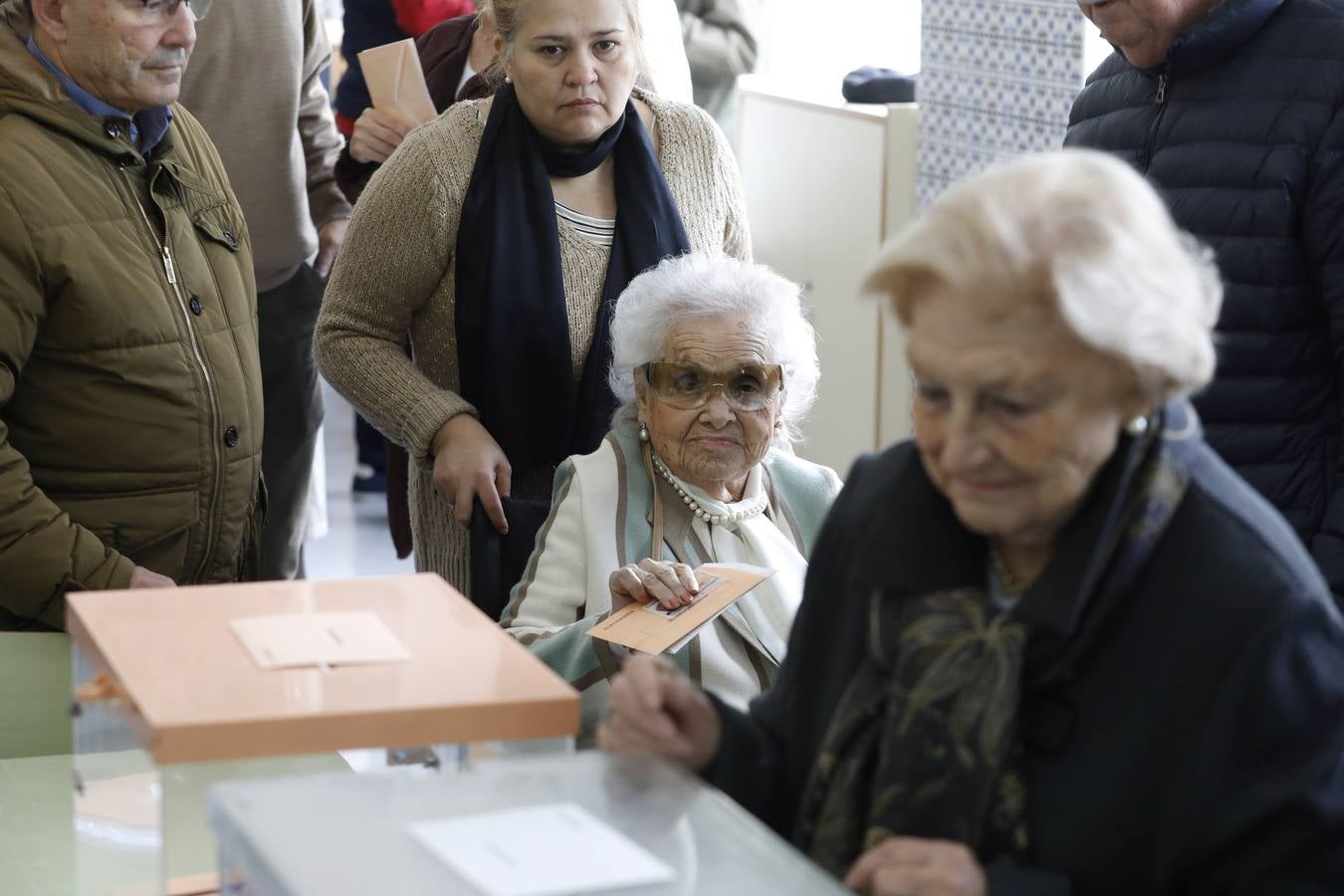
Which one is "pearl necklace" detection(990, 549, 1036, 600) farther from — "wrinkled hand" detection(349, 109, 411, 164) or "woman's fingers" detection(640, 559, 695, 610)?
"wrinkled hand" detection(349, 109, 411, 164)

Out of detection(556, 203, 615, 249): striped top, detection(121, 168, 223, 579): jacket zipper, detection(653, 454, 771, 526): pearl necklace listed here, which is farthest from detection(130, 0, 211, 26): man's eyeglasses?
detection(653, 454, 771, 526): pearl necklace

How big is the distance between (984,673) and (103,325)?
1706 millimetres

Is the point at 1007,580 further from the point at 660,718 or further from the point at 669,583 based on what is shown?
the point at 669,583

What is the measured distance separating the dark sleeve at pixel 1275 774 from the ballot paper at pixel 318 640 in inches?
29.2

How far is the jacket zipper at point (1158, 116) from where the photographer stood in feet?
8.43

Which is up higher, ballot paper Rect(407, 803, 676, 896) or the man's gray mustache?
the man's gray mustache

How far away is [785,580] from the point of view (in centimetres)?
266

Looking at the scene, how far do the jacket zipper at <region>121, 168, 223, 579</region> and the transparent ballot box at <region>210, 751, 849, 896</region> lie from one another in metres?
1.42

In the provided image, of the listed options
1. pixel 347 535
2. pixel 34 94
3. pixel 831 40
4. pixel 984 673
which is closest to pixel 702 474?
pixel 34 94

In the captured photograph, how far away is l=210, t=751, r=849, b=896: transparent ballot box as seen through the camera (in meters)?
1.27

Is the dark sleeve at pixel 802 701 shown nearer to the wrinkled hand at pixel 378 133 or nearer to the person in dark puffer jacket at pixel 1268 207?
the person in dark puffer jacket at pixel 1268 207

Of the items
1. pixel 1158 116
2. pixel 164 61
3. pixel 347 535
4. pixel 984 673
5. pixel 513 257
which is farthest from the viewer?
pixel 347 535

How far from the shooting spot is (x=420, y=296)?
9.72 ft

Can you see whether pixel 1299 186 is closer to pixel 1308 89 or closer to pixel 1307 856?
pixel 1308 89
